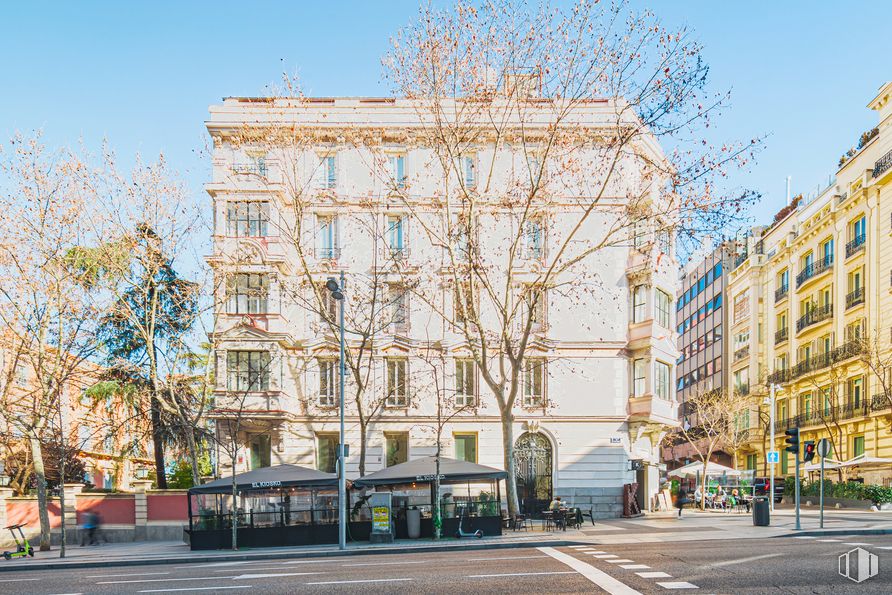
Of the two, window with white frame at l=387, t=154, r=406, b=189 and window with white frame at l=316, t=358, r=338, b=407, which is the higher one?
window with white frame at l=387, t=154, r=406, b=189

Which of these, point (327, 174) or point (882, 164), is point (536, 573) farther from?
point (882, 164)

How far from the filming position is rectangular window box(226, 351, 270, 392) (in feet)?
113

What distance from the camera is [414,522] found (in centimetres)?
2677

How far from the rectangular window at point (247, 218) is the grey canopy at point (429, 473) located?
12741 mm

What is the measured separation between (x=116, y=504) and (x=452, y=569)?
834 inches

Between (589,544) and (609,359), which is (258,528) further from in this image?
(609,359)

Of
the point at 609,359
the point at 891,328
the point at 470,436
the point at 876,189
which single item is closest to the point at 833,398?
the point at 891,328

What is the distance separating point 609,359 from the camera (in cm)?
3706

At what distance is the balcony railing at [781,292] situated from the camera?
65.4 m

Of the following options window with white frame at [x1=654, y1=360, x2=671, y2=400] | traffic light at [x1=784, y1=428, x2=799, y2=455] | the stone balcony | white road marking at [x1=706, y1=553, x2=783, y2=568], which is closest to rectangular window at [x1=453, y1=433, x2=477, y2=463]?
the stone balcony

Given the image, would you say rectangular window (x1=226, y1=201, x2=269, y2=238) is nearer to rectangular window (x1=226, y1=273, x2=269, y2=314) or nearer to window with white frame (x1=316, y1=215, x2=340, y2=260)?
rectangular window (x1=226, y1=273, x2=269, y2=314)

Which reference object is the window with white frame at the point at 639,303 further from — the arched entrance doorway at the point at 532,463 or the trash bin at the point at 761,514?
the trash bin at the point at 761,514

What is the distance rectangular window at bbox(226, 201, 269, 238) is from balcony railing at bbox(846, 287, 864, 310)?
35.7 metres

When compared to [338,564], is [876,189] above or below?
above
